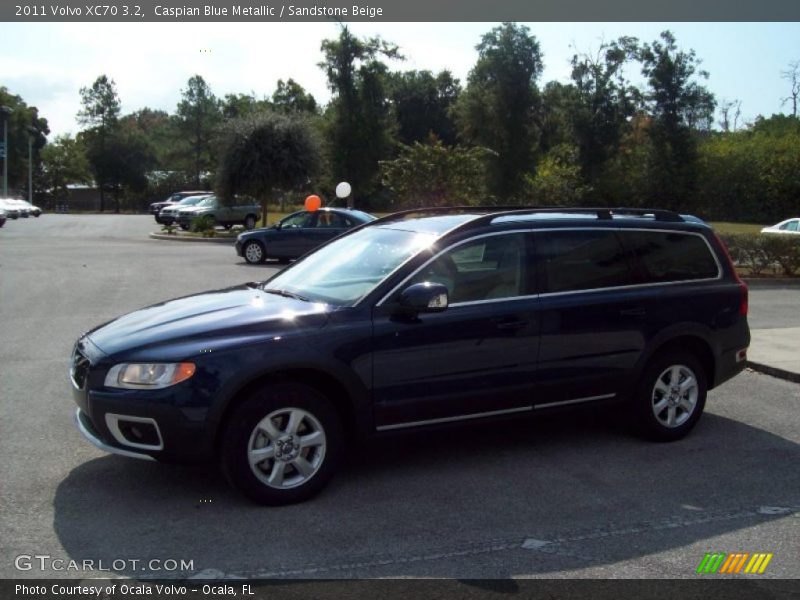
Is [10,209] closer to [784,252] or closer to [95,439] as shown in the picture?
[784,252]

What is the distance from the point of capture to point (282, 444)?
5.07 metres

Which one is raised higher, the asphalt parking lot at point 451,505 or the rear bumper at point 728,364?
the rear bumper at point 728,364

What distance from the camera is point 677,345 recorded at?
6629 millimetres

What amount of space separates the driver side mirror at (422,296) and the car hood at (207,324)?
1.66ft

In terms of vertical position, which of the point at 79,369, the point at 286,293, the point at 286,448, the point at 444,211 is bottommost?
the point at 286,448

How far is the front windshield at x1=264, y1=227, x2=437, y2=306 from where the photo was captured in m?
5.70

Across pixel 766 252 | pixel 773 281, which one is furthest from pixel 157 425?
pixel 766 252

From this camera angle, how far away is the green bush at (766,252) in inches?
758

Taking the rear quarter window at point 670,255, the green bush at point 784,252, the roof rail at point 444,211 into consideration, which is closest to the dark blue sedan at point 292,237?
the green bush at point 784,252

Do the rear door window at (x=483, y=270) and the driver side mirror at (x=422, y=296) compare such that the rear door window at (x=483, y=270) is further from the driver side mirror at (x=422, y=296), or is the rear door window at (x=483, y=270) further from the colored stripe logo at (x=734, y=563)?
the colored stripe logo at (x=734, y=563)

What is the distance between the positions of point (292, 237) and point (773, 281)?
11.6m

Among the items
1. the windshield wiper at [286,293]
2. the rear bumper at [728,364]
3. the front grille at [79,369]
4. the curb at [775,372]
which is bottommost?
the curb at [775,372]

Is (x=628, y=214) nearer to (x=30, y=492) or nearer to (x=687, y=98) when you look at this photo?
(x=30, y=492)

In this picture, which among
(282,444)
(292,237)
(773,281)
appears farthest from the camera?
(292,237)
